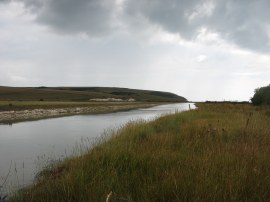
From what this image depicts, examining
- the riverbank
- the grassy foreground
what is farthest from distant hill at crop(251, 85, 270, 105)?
the grassy foreground

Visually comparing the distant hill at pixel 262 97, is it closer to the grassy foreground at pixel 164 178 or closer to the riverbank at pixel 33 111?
the riverbank at pixel 33 111

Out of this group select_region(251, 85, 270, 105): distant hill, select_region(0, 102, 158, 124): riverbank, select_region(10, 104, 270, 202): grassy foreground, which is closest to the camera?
select_region(10, 104, 270, 202): grassy foreground

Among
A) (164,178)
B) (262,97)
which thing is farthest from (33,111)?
(164,178)

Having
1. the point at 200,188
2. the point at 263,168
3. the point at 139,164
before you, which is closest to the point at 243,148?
the point at 263,168

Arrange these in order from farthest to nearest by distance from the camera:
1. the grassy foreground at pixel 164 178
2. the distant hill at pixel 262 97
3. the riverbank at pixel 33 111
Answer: the distant hill at pixel 262 97, the riverbank at pixel 33 111, the grassy foreground at pixel 164 178

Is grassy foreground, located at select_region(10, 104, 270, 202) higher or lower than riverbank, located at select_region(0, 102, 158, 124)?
higher

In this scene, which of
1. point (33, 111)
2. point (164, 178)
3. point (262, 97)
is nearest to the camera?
point (164, 178)

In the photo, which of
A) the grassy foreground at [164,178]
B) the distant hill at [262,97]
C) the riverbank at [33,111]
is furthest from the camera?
the distant hill at [262,97]

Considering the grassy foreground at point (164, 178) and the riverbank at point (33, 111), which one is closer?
the grassy foreground at point (164, 178)

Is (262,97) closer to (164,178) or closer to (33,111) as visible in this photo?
(33,111)

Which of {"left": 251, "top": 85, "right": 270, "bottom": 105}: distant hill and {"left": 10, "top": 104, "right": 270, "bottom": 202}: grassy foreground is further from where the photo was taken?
{"left": 251, "top": 85, "right": 270, "bottom": 105}: distant hill

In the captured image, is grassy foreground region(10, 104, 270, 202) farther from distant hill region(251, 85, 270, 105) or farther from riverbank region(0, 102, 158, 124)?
distant hill region(251, 85, 270, 105)

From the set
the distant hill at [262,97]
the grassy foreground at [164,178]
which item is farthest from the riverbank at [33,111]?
the grassy foreground at [164,178]

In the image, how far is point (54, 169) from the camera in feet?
28.9
